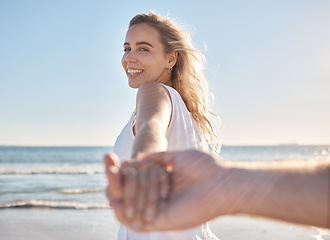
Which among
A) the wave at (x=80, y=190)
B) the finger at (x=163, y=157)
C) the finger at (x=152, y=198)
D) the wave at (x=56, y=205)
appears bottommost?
the wave at (x=80, y=190)

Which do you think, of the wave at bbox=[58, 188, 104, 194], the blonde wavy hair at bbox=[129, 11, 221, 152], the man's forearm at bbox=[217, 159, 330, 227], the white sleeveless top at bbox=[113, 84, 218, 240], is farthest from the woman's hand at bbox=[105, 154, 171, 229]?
the wave at bbox=[58, 188, 104, 194]

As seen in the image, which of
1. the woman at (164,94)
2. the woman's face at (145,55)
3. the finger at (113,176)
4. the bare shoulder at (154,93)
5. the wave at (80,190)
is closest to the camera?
the finger at (113,176)

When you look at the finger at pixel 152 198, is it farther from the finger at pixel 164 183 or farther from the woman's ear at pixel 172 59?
the woman's ear at pixel 172 59

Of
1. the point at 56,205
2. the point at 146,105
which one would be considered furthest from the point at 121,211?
the point at 56,205

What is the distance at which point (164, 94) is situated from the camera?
Answer: 5.83 ft

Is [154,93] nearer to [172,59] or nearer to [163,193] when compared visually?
[172,59]

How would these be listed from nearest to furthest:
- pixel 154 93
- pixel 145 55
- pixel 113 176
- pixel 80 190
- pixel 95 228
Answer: pixel 113 176 < pixel 154 93 < pixel 145 55 < pixel 95 228 < pixel 80 190

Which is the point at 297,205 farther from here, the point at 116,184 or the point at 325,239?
the point at 325,239

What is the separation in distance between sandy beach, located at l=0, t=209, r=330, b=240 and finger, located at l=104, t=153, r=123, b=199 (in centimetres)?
522

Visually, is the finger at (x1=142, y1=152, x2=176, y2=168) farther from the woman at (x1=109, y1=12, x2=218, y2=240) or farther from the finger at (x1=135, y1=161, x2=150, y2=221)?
the woman at (x1=109, y1=12, x2=218, y2=240)

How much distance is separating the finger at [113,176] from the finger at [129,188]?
16 mm

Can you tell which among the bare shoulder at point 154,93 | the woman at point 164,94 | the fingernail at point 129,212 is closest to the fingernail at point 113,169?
the fingernail at point 129,212

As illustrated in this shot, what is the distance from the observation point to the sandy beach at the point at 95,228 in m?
5.70

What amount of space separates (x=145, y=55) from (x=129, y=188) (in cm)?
157
